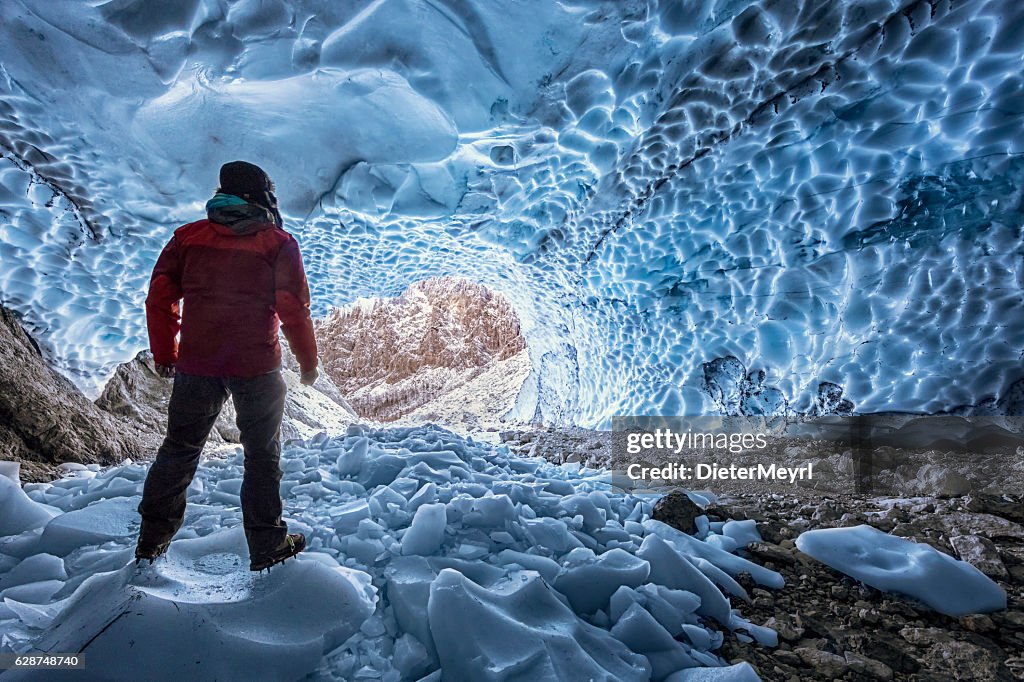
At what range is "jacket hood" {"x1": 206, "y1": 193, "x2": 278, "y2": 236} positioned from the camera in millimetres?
1486

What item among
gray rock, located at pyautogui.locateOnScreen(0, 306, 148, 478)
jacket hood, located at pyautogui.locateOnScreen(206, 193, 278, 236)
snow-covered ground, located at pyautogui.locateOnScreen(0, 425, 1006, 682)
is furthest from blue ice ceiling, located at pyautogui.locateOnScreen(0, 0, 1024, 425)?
snow-covered ground, located at pyautogui.locateOnScreen(0, 425, 1006, 682)

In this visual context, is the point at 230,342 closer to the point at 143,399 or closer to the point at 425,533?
the point at 425,533

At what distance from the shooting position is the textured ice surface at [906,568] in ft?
5.04

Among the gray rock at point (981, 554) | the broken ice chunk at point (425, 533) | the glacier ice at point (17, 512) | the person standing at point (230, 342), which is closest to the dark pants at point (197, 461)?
the person standing at point (230, 342)

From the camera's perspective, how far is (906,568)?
165cm

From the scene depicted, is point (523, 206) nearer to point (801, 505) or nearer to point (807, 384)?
point (807, 384)

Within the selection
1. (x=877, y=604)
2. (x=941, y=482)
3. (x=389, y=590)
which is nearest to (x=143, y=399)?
(x=389, y=590)

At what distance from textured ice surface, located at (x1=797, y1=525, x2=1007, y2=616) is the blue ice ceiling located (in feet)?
4.23

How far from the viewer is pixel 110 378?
3.70 m

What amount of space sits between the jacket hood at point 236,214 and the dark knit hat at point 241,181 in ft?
0.17

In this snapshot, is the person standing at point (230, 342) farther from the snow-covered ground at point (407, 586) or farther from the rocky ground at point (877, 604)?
the rocky ground at point (877, 604)

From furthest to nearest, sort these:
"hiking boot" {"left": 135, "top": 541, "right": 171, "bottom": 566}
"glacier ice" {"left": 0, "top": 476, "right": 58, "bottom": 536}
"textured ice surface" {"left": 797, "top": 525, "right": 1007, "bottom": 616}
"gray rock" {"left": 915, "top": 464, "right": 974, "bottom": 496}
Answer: "gray rock" {"left": 915, "top": 464, "right": 974, "bottom": 496}, "glacier ice" {"left": 0, "top": 476, "right": 58, "bottom": 536}, "textured ice surface" {"left": 797, "top": 525, "right": 1007, "bottom": 616}, "hiking boot" {"left": 135, "top": 541, "right": 171, "bottom": 566}

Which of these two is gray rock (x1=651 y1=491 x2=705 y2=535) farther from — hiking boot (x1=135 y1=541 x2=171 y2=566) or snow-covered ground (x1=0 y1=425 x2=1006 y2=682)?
hiking boot (x1=135 y1=541 x2=171 y2=566)

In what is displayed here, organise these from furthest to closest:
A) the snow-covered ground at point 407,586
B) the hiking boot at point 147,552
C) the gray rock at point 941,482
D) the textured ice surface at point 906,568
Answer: the gray rock at point 941,482 → the textured ice surface at point 906,568 → the hiking boot at point 147,552 → the snow-covered ground at point 407,586
